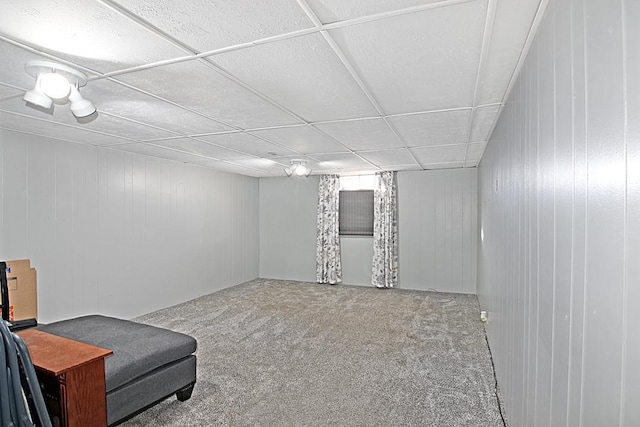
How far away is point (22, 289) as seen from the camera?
3371mm

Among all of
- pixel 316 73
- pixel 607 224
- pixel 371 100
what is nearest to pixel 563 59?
pixel 607 224

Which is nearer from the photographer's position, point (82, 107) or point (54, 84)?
point (54, 84)

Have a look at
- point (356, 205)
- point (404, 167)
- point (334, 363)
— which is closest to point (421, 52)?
point (334, 363)

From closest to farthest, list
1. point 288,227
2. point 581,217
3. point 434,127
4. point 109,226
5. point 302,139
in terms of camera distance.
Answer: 1. point 581,217
2. point 434,127
3. point 302,139
4. point 109,226
5. point 288,227

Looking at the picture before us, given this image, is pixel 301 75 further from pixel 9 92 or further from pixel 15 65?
pixel 9 92

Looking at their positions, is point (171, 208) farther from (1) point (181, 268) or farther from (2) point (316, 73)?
(2) point (316, 73)

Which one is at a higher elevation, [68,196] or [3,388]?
[68,196]

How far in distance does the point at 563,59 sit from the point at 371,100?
1.34 meters

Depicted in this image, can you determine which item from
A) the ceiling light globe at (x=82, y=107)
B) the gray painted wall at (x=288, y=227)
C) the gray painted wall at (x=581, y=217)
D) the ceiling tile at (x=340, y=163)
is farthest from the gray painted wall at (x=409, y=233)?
the ceiling light globe at (x=82, y=107)

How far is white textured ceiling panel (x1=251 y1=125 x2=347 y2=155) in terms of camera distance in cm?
327

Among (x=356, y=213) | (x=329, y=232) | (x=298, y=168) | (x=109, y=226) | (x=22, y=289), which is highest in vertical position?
(x=298, y=168)

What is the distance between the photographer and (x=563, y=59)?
3.76 ft

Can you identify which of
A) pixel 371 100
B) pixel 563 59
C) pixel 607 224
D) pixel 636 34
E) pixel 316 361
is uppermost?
pixel 371 100

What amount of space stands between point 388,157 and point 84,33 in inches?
149
